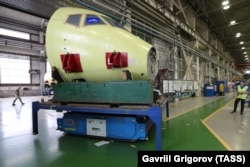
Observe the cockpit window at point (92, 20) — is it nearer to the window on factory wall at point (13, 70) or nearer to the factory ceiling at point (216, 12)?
the factory ceiling at point (216, 12)

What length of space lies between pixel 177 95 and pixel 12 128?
10.2 meters

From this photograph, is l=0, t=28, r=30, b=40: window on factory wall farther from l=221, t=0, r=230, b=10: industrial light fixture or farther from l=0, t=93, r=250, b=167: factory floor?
l=221, t=0, r=230, b=10: industrial light fixture

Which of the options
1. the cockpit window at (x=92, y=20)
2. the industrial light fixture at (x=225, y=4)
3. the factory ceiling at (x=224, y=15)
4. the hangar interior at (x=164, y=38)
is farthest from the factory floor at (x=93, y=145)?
the factory ceiling at (x=224, y=15)

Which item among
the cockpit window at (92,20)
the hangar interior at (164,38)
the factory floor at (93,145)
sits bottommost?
the factory floor at (93,145)

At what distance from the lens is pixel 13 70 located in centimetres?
1983

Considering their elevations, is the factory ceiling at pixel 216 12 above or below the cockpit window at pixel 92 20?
above

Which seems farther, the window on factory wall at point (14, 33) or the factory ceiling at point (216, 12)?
the window on factory wall at point (14, 33)

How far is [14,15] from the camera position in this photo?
60.3ft

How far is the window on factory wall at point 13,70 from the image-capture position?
742 inches

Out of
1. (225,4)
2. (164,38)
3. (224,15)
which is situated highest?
(224,15)


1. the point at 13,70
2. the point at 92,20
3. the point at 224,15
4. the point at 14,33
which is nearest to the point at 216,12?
the point at 224,15

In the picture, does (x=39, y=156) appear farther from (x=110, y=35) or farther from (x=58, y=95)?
(x=110, y=35)

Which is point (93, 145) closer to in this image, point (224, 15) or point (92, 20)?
point (92, 20)

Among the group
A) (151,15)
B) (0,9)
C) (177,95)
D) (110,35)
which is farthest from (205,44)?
(0,9)
